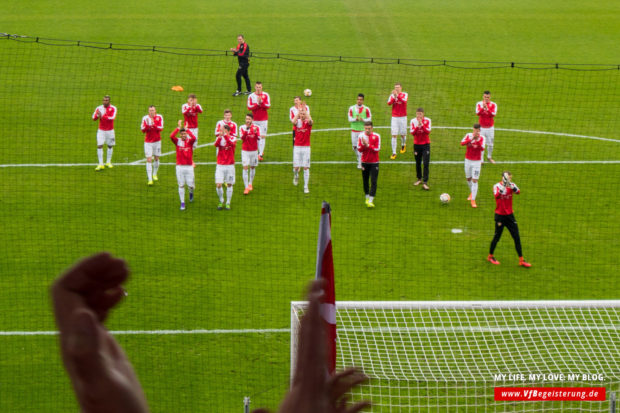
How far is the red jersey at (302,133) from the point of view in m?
20.7

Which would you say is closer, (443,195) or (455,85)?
(443,195)

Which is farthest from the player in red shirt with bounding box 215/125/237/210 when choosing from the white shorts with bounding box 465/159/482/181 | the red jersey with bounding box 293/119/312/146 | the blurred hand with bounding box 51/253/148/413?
the blurred hand with bounding box 51/253/148/413

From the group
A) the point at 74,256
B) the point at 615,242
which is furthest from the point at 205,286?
the point at 615,242

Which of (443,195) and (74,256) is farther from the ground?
(443,195)

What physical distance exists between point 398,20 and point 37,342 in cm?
3014

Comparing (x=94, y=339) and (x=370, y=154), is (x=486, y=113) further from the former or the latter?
(x=94, y=339)

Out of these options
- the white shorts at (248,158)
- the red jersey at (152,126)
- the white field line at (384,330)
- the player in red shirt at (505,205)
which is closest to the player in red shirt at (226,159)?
the white shorts at (248,158)

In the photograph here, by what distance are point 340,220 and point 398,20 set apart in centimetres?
2338

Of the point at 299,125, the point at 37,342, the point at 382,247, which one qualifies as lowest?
the point at 37,342

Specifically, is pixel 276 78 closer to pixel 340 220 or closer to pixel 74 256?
pixel 340 220

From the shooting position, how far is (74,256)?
17438mm

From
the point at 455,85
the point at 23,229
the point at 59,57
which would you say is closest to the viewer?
the point at 23,229

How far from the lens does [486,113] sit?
22.8 m

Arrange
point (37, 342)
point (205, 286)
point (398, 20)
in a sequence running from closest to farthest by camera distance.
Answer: point (37, 342) < point (205, 286) < point (398, 20)
